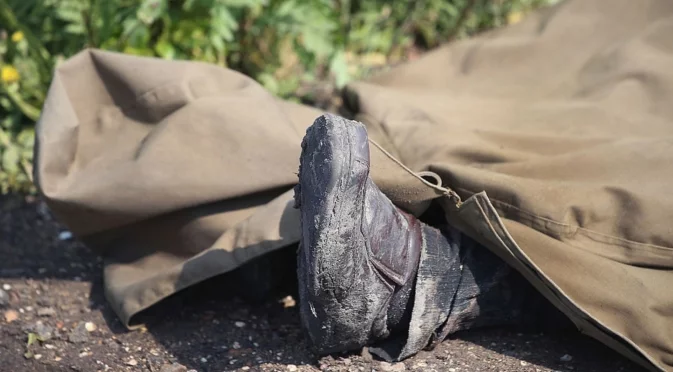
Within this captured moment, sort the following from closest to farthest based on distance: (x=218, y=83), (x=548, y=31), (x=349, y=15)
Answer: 1. (x=218, y=83)
2. (x=548, y=31)
3. (x=349, y=15)

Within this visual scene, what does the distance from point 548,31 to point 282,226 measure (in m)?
1.16

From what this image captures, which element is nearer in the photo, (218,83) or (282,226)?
(282,226)

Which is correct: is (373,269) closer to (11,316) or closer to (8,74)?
(11,316)

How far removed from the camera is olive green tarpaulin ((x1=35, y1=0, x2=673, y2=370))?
1.40 meters

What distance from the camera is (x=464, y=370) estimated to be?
141 centimetres

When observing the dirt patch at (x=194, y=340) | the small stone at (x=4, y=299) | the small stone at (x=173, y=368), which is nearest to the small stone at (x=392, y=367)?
the dirt patch at (x=194, y=340)

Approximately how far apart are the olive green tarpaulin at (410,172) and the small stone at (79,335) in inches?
3.6

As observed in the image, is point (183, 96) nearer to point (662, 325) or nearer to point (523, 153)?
point (523, 153)

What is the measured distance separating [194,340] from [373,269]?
1.58 feet

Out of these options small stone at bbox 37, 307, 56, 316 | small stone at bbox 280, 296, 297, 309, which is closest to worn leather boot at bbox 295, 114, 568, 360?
small stone at bbox 280, 296, 297, 309

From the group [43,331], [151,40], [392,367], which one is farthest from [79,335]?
[151,40]

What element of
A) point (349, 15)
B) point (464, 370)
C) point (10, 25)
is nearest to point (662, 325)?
point (464, 370)

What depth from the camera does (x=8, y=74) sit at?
2.33 m

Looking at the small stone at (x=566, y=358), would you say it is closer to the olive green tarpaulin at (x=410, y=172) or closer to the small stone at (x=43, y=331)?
the olive green tarpaulin at (x=410, y=172)
